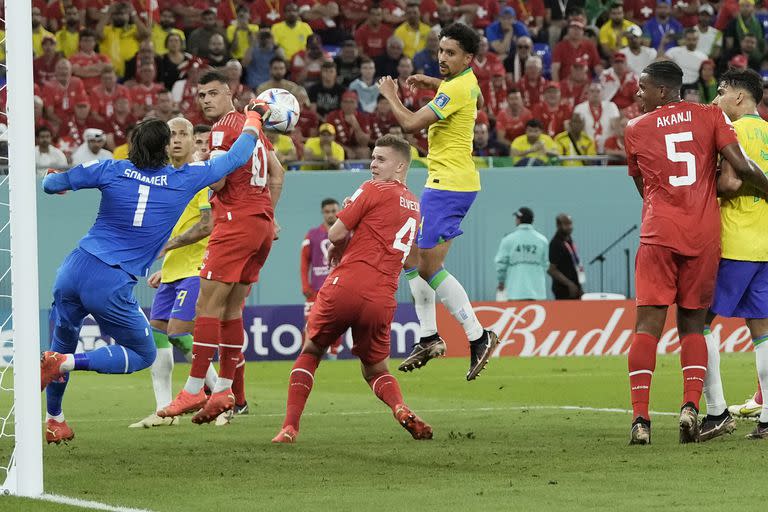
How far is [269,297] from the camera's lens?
2012 centimetres

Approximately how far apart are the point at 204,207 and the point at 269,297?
30.9ft

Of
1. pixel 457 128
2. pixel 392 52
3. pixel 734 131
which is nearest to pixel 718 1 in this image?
pixel 392 52

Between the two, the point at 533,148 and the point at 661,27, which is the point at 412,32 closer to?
the point at 533,148

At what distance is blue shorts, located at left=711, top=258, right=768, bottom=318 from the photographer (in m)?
9.00

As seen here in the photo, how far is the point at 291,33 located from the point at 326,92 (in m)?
1.91

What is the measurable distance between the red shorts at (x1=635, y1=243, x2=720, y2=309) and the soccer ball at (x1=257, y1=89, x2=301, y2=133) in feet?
9.61

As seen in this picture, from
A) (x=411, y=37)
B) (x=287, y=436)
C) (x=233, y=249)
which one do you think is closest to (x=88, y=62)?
(x=411, y=37)

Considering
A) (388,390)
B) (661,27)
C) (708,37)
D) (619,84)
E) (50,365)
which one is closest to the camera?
(50,365)

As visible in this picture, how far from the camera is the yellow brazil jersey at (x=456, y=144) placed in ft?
34.8

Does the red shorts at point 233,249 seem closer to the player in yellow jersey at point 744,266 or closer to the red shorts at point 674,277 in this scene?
the red shorts at point 674,277

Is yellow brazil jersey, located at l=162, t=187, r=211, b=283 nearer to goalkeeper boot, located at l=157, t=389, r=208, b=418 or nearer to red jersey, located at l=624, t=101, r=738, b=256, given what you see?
goalkeeper boot, located at l=157, t=389, r=208, b=418

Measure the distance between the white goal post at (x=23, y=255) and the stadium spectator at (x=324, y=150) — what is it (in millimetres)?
13218

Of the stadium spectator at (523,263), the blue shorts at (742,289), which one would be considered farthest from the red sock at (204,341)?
the stadium spectator at (523,263)

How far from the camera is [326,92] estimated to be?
2159 centimetres
